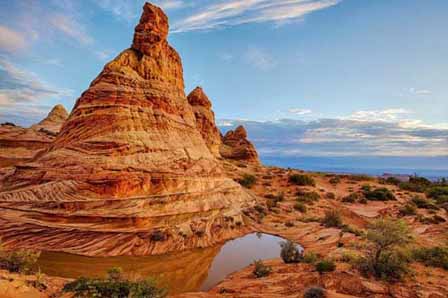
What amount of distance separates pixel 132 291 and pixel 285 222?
43.2ft

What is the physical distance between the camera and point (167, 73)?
17.6 meters

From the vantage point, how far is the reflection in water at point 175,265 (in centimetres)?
890

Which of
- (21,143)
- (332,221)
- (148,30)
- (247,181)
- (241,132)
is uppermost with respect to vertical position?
(148,30)

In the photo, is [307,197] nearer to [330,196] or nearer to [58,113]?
[330,196]

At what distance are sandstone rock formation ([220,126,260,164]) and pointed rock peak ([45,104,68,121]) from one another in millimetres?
30525

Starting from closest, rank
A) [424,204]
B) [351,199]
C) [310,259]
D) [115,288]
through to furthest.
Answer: [115,288] → [310,259] → [424,204] → [351,199]

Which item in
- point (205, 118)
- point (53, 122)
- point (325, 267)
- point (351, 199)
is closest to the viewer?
point (325, 267)

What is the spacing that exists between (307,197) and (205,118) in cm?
2108

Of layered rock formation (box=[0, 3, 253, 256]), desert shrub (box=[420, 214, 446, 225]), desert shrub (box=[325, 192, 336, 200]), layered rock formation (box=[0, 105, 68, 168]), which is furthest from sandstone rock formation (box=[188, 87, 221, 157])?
desert shrub (box=[420, 214, 446, 225])

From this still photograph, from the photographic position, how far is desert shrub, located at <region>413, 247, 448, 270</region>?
30.1 ft

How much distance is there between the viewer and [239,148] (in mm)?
48906

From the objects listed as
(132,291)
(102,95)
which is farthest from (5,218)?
(132,291)

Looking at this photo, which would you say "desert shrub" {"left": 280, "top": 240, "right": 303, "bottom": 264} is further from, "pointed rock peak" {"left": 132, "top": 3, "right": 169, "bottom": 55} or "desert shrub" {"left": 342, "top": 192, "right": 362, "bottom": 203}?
"desert shrub" {"left": 342, "top": 192, "right": 362, "bottom": 203}

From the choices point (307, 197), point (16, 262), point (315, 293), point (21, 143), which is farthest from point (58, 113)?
point (315, 293)
